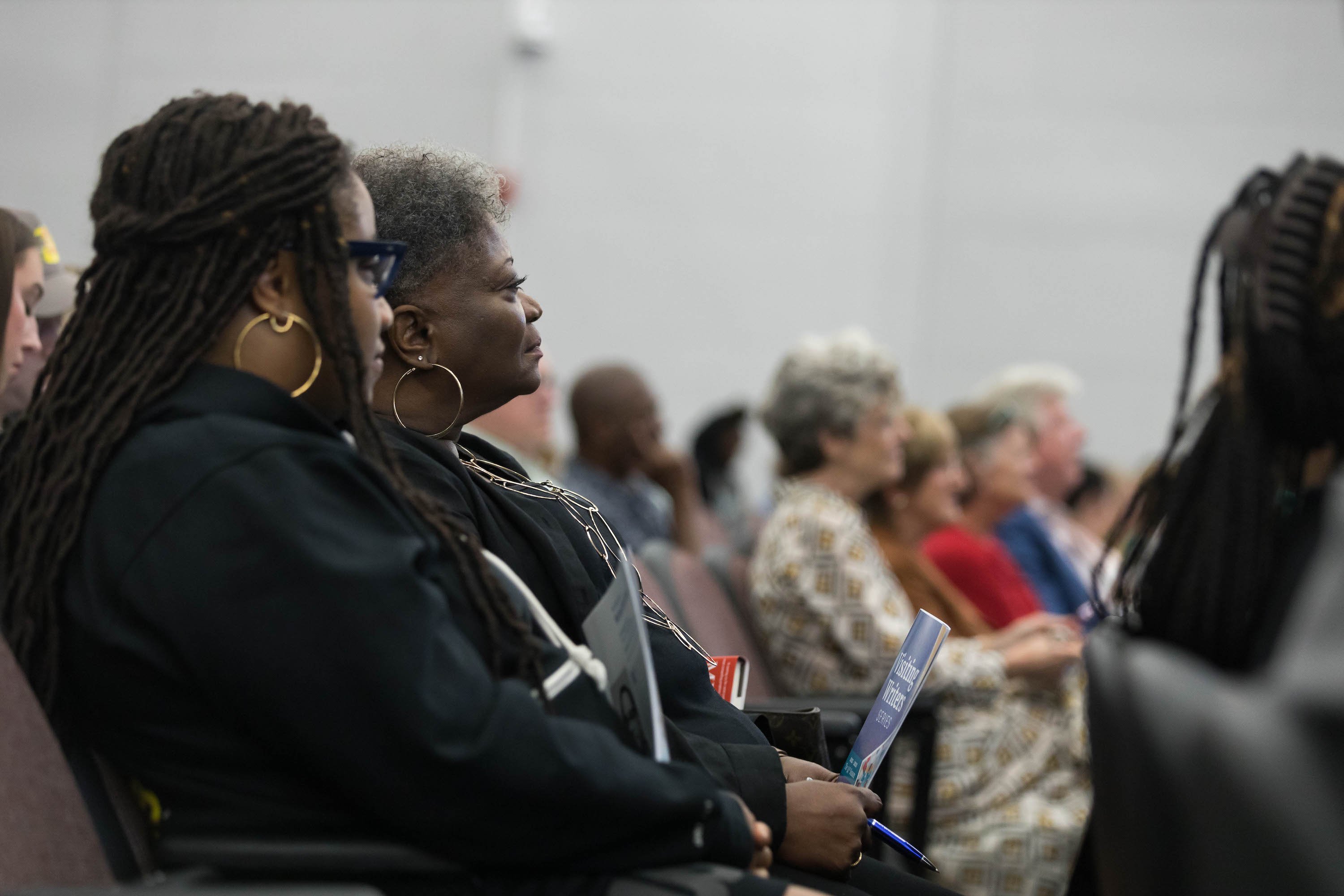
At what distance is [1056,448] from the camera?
5055 millimetres

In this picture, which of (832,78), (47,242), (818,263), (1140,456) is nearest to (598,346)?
(818,263)

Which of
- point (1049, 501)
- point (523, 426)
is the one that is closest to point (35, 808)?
point (523, 426)

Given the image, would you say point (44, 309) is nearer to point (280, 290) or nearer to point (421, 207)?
point (421, 207)

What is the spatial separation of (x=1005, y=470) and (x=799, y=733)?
2776mm

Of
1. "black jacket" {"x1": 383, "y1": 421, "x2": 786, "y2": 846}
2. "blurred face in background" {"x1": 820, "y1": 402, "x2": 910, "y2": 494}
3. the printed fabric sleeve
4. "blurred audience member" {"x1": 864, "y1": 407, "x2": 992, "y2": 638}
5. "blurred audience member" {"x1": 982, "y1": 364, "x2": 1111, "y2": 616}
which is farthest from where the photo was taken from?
"blurred audience member" {"x1": 982, "y1": 364, "x2": 1111, "y2": 616}

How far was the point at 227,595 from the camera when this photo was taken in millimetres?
1174

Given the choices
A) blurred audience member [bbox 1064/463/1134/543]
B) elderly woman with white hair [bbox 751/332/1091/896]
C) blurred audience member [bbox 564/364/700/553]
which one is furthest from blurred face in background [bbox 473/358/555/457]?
blurred audience member [bbox 1064/463/1134/543]

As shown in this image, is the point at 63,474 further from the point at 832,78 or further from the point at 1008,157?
the point at 1008,157

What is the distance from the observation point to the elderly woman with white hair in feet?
9.41

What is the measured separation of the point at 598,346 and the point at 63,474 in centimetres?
656

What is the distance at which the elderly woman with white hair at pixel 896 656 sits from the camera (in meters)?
→ 2.87

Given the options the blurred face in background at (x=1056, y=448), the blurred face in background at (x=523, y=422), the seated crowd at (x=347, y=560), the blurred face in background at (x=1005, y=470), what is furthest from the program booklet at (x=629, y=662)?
the blurred face in background at (x=1056, y=448)

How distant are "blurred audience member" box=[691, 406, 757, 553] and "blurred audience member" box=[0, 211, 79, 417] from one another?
4.86 metres

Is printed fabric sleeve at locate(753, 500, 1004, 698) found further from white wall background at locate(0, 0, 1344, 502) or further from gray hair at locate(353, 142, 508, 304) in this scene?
white wall background at locate(0, 0, 1344, 502)
